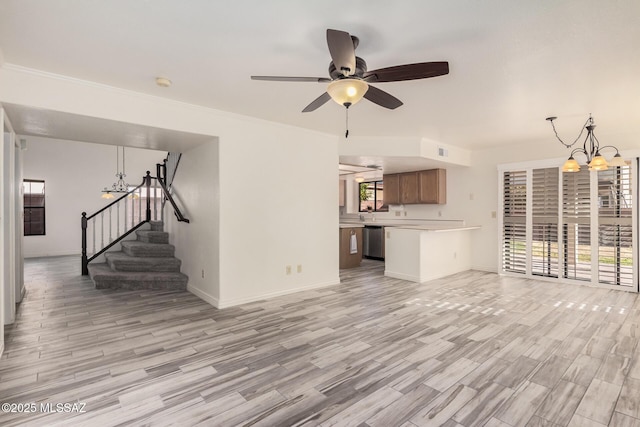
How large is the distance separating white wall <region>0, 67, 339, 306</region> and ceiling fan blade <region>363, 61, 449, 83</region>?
2.31 meters

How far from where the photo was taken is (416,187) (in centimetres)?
700

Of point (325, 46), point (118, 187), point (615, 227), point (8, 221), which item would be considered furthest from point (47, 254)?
point (615, 227)

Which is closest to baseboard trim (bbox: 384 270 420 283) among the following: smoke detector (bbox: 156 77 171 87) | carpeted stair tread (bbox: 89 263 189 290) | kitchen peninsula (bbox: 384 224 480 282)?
kitchen peninsula (bbox: 384 224 480 282)

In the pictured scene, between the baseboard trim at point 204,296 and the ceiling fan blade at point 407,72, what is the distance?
3.14 metres

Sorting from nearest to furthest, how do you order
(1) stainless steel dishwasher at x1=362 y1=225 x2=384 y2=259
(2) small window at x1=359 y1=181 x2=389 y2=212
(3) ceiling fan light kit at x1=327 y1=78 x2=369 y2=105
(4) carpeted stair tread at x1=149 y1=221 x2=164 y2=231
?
(3) ceiling fan light kit at x1=327 y1=78 x2=369 y2=105, (4) carpeted stair tread at x1=149 y1=221 x2=164 y2=231, (1) stainless steel dishwasher at x1=362 y1=225 x2=384 y2=259, (2) small window at x1=359 y1=181 x2=389 y2=212

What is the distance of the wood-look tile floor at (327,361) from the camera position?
1991 mm

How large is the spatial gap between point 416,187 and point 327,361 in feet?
16.7

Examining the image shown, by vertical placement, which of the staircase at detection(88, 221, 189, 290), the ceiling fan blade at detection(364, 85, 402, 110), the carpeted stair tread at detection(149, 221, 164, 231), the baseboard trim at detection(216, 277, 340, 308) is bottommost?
the baseboard trim at detection(216, 277, 340, 308)

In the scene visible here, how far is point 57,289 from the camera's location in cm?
492

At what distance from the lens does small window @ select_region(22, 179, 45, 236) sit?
8156 mm

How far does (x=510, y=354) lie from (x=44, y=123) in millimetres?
4954

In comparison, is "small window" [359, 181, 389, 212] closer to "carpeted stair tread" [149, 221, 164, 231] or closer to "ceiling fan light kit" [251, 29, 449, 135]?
"carpeted stair tread" [149, 221, 164, 231]

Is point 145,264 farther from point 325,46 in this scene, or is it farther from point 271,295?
point 325,46

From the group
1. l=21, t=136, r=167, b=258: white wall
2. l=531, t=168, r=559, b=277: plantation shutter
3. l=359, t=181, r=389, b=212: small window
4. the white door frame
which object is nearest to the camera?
the white door frame
